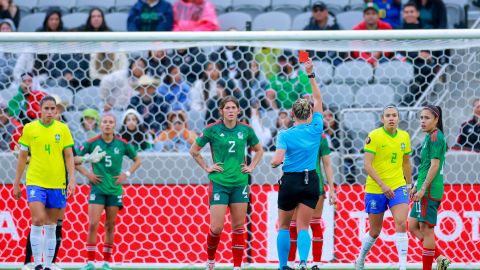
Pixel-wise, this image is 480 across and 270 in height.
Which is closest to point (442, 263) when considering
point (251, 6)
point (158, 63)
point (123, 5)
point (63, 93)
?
point (158, 63)

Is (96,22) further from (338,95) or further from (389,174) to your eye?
A: (389,174)

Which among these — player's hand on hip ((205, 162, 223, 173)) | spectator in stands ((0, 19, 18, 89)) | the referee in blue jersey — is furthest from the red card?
spectator in stands ((0, 19, 18, 89))

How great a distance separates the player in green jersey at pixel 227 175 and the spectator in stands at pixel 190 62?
2004 millimetres

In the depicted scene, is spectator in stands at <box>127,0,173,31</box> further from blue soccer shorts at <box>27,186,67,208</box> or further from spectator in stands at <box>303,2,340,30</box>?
blue soccer shorts at <box>27,186,67,208</box>

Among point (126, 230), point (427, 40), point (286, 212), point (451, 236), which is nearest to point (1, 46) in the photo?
point (126, 230)

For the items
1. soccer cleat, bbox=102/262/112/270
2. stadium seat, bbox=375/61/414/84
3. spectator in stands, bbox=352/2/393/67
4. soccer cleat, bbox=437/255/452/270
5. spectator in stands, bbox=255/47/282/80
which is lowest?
soccer cleat, bbox=102/262/112/270

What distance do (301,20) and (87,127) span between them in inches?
179

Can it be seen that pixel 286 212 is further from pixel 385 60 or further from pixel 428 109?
pixel 385 60

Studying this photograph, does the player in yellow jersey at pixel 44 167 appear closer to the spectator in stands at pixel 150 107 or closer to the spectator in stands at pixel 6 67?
the spectator in stands at pixel 150 107

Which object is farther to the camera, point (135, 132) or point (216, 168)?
point (135, 132)

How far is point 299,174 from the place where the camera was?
1020cm

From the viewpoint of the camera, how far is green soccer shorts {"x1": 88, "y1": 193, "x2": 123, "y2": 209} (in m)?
11.4

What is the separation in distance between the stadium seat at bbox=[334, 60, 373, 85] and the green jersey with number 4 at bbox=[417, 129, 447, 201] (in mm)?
2508

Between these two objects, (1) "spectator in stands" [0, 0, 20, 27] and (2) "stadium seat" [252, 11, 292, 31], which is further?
(1) "spectator in stands" [0, 0, 20, 27]
